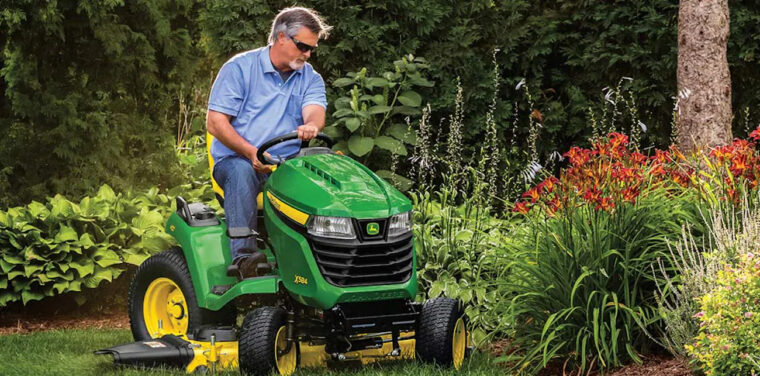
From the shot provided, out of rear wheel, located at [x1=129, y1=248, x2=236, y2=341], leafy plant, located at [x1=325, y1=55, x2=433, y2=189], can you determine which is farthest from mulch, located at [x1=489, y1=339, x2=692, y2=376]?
leafy plant, located at [x1=325, y1=55, x2=433, y2=189]

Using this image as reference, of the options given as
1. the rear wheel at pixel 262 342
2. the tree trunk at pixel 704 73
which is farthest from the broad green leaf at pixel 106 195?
the tree trunk at pixel 704 73

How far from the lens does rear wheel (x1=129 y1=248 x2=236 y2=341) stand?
5535mm

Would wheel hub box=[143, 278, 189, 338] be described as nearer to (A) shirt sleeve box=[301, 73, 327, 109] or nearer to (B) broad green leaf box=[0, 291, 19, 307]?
(A) shirt sleeve box=[301, 73, 327, 109]

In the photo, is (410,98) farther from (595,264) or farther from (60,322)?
(595,264)

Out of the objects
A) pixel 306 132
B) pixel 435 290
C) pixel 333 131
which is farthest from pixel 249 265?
pixel 333 131

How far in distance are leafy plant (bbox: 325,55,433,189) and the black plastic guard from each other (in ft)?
10.6

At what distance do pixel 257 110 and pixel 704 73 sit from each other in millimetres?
3318

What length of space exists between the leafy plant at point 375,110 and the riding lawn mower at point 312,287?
2767 millimetres

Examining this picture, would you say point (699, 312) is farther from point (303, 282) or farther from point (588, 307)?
point (303, 282)

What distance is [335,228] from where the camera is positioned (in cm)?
477

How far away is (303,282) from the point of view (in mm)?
4781

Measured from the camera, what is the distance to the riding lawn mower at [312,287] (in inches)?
188

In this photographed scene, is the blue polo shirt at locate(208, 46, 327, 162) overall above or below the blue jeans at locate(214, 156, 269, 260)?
above

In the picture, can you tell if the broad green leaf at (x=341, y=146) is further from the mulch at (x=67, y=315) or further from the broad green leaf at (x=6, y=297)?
the broad green leaf at (x=6, y=297)
